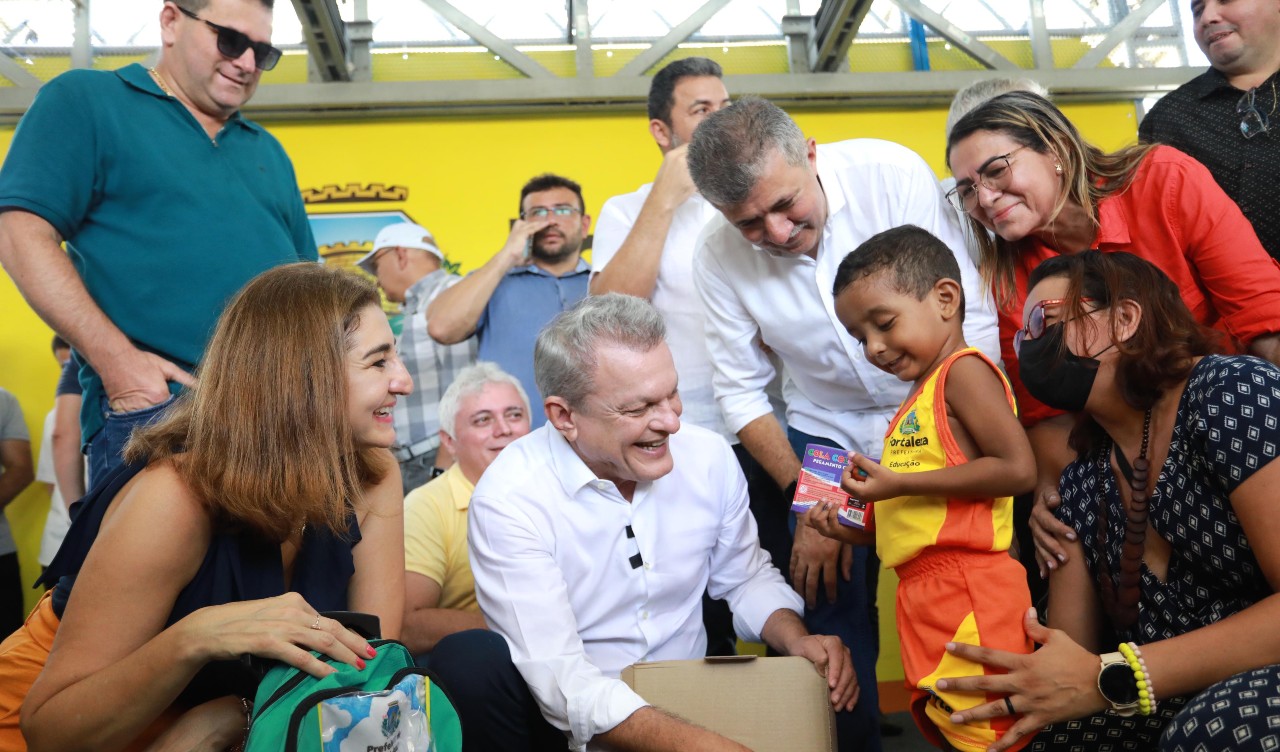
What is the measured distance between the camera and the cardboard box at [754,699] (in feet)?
6.42

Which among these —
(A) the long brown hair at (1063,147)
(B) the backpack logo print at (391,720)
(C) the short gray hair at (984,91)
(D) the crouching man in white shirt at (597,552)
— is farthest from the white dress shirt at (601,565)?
(C) the short gray hair at (984,91)

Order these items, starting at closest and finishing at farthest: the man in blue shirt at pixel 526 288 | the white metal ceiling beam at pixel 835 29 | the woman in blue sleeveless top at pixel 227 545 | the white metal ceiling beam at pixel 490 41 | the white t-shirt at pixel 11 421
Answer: the woman in blue sleeveless top at pixel 227 545 → the man in blue shirt at pixel 526 288 → the white t-shirt at pixel 11 421 → the white metal ceiling beam at pixel 835 29 → the white metal ceiling beam at pixel 490 41

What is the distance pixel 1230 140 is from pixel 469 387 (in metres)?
2.16

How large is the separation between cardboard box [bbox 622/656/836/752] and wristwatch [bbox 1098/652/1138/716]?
483 millimetres

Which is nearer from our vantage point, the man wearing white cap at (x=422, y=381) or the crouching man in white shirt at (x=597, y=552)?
the crouching man in white shirt at (x=597, y=552)

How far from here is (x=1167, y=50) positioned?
564 centimetres

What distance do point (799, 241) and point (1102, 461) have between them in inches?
32.9

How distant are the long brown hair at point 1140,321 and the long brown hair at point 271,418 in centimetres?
130

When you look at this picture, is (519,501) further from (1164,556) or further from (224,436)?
(1164,556)

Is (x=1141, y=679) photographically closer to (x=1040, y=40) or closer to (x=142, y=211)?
(x=142, y=211)

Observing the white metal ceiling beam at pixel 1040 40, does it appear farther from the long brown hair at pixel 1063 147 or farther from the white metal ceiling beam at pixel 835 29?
the long brown hair at pixel 1063 147

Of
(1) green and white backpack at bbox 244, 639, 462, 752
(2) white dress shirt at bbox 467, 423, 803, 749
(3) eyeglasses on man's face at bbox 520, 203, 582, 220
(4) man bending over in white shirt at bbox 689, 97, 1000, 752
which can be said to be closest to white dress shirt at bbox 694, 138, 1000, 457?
(4) man bending over in white shirt at bbox 689, 97, 1000, 752

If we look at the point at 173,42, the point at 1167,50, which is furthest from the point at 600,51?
the point at 173,42

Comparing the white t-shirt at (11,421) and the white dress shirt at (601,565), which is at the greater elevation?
the white dress shirt at (601,565)
